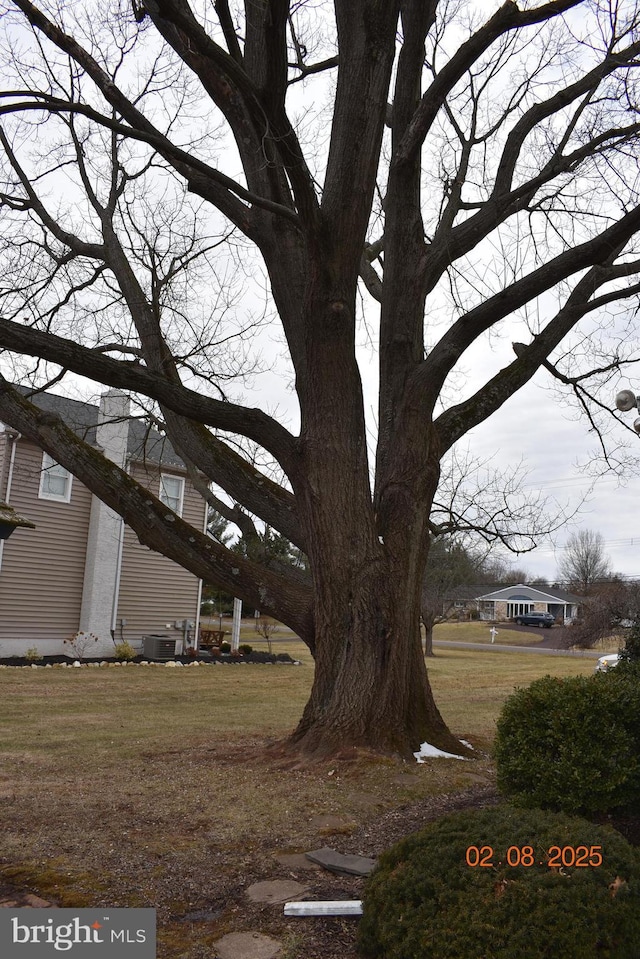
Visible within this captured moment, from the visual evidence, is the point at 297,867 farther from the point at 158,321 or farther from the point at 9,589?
the point at 9,589

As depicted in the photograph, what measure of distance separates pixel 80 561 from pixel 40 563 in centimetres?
113

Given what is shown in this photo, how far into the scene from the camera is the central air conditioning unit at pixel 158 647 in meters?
19.3

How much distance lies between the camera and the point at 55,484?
60.3 feet

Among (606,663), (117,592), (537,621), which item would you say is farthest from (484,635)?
(606,663)

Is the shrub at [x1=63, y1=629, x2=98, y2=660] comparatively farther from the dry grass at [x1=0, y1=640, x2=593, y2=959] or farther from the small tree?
the small tree

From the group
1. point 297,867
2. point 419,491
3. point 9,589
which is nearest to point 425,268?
point 419,491

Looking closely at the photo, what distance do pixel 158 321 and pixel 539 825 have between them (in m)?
6.69

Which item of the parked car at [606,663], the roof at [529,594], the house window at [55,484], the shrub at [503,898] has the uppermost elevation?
the house window at [55,484]

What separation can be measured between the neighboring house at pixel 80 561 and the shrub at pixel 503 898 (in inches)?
544

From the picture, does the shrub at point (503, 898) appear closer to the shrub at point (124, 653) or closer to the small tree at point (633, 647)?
the small tree at point (633, 647)

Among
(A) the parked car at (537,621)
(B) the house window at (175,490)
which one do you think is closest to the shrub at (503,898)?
(B) the house window at (175,490)

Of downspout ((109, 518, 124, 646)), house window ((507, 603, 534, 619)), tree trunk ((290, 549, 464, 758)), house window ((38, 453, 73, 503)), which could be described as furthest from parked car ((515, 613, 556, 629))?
tree trunk ((290, 549, 464, 758))

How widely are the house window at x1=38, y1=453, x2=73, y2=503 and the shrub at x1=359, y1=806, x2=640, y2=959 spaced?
53.7ft

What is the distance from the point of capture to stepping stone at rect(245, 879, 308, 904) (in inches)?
138
